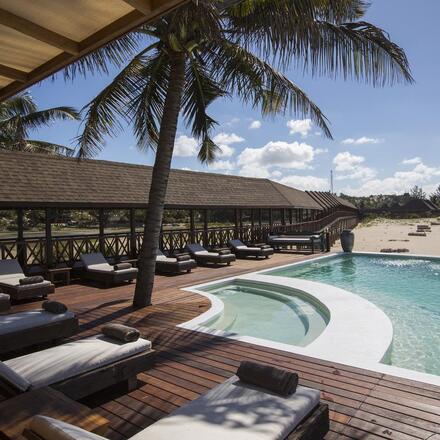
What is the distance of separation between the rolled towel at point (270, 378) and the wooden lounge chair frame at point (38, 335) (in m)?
3.17

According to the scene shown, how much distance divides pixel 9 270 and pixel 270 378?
8.63 m

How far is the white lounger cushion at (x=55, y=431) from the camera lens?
212 cm

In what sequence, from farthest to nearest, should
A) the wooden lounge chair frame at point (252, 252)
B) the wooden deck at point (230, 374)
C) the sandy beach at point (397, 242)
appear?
the sandy beach at point (397, 242), the wooden lounge chair frame at point (252, 252), the wooden deck at point (230, 374)

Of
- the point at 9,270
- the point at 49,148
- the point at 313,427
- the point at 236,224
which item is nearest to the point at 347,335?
the point at 313,427

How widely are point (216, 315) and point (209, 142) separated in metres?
5.77

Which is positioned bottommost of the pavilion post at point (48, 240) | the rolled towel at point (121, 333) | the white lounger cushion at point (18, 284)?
the white lounger cushion at point (18, 284)

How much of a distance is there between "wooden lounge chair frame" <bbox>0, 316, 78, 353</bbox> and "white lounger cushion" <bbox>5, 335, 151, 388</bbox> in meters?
1.12

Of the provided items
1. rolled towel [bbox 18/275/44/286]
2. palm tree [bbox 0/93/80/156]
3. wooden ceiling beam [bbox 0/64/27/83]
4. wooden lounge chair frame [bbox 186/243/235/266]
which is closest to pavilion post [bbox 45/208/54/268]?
rolled towel [bbox 18/275/44/286]

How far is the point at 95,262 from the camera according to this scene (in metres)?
11.3

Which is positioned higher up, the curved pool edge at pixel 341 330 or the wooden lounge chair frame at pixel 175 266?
the wooden lounge chair frame at pixel 175 266

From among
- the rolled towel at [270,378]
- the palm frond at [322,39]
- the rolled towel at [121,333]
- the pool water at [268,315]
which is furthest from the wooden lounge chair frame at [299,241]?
the rolled towel at [270,378]

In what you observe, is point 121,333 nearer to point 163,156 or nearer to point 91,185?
point 163,156

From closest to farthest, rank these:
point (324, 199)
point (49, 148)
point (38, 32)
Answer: point (38, 32) → point (49, 148) → point (324, 199)

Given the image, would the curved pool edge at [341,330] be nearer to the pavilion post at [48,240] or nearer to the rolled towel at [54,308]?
the rolled towel at [54,308]
